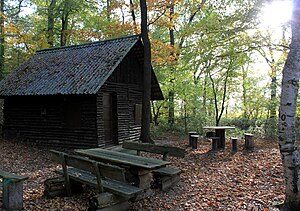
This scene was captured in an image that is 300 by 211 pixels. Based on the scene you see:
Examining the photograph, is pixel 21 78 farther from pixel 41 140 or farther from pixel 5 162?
pixel 5 162

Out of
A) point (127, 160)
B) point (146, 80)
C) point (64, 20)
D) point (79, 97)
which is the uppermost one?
point (64, 20)

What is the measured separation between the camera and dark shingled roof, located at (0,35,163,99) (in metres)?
11.1

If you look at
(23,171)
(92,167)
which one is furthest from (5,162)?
(92,167)

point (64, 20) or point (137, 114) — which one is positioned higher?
point (64, 20)

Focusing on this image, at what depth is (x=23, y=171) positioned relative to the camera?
8.19 m

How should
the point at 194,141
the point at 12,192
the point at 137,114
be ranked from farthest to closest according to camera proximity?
1. the point at 137,114
2. the point at 194,141
3. the point at 12,192

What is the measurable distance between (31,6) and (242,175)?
2236 cm

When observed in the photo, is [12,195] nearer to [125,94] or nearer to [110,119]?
[110,119]

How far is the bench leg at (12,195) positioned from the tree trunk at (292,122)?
5151mm

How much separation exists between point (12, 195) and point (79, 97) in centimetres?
732

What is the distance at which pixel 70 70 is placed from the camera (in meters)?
12.7

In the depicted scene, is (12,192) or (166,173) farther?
(166,173)

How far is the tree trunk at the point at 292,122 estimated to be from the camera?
15.5 feet

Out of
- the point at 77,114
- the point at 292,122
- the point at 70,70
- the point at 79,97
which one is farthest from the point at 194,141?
the point at 292,122
